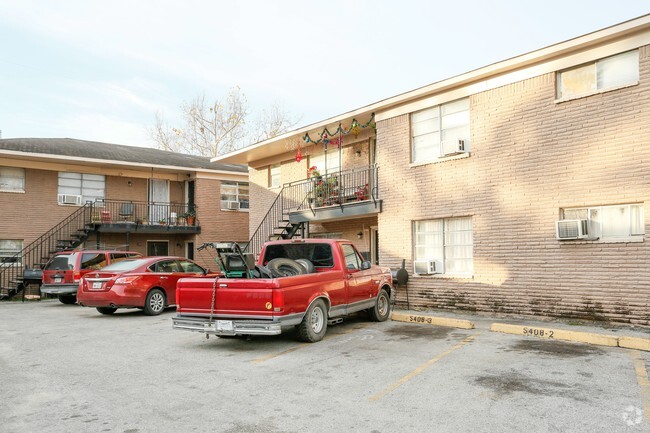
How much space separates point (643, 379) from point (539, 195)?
18.9ft

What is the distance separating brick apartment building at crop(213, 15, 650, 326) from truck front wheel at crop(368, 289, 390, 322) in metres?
Answer: 2.29

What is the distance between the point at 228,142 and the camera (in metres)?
41.8

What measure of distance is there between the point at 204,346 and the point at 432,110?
8.59 metres

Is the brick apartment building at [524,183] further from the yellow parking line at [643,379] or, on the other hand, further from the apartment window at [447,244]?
the yellow parking line at [643,379]

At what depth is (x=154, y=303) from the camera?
13.2 metres

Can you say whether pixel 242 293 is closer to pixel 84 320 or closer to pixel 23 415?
pixel 23 415

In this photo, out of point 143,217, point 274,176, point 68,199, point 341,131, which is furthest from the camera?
point 143,217

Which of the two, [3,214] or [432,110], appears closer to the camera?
[432,110]

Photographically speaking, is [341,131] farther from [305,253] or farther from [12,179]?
[12,179]

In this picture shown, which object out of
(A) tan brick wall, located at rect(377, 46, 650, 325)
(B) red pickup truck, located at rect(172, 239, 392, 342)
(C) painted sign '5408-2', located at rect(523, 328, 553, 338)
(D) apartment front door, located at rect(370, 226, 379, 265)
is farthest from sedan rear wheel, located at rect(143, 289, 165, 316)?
(C) painted sign '5408-2', located at rect(523, 328, 553, 338)

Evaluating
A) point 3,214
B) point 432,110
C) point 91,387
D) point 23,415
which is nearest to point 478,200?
point 432,110

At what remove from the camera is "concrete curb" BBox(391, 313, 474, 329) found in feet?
33.2

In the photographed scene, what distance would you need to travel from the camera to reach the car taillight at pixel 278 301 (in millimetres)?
7793

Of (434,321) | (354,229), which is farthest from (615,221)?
(354,229)
